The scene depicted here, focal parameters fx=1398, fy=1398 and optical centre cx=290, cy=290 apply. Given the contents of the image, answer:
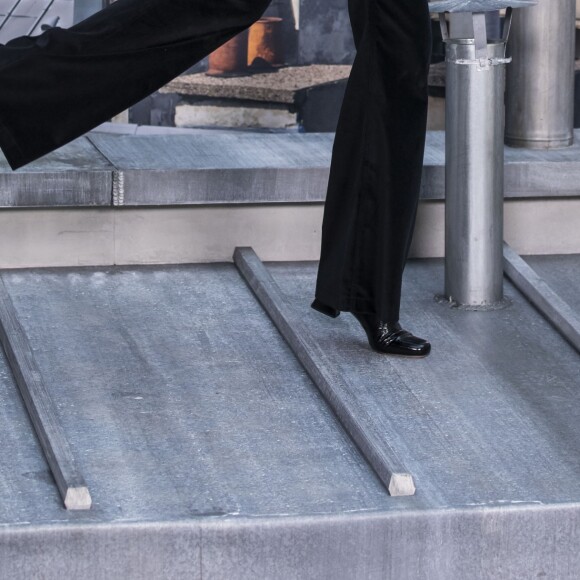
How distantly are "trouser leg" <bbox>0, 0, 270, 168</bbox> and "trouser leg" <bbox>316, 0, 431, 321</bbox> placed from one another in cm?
27

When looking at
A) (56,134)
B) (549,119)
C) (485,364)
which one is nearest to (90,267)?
→ (56,134)

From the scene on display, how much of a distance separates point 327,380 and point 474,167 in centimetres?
72

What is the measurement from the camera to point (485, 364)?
3.13m

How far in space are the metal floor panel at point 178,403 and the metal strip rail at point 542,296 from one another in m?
0.67

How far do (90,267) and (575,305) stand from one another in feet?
4.11

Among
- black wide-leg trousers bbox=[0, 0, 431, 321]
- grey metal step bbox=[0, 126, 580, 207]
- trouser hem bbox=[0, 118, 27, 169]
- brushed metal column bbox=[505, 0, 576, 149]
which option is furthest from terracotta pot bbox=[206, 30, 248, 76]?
trouser hem bbox=[0, 118, 27, 169]

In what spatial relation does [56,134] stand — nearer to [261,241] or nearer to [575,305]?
[261,241]

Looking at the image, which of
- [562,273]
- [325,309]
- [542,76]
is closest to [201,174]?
[325,309]

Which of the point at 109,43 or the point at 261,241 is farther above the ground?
the point at 109,43

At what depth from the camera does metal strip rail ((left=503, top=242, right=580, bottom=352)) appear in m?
3.31

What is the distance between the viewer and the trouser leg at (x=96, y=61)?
2885 millimetres

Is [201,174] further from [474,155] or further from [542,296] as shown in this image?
[542,296]

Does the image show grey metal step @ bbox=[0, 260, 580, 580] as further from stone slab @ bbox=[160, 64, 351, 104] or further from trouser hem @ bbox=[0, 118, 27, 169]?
stone slab @ bbox=[160, 64, 351, 104]

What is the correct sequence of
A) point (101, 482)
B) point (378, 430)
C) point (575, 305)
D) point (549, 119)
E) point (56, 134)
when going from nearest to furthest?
point (101, 482)
point (378, 430)
point (56, 134)
point (575, 305)
point (549, 119)
